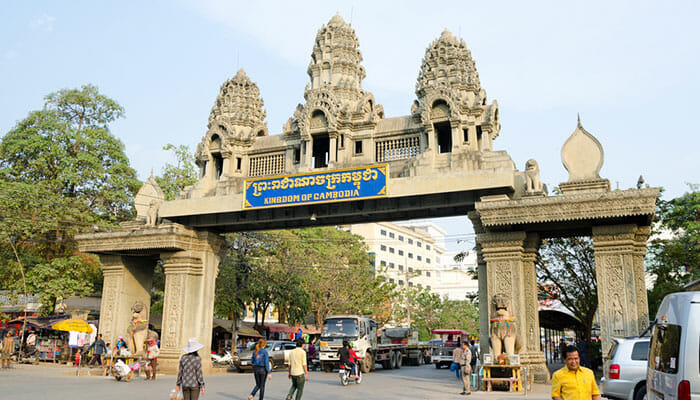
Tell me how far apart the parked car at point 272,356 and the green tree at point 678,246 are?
679 inches

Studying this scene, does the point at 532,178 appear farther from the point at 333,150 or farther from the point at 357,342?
the point at 357,342

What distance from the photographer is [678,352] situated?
6.06 meters

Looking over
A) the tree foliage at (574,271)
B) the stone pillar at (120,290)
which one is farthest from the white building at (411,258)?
the stone pillar at (120,290)

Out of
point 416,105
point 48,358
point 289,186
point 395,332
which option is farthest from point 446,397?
point 48,358


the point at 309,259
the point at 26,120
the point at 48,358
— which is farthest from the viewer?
the point at 309,259

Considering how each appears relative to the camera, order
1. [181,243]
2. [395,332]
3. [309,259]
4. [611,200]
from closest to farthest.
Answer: [611,200]
[181,243]
[395,332]
[309,259]

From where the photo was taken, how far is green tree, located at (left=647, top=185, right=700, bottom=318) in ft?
78.1

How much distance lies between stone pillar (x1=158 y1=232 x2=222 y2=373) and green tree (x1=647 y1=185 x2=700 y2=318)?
19.7 meters

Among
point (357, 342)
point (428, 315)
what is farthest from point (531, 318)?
point (428, 315)

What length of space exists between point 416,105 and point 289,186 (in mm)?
5510

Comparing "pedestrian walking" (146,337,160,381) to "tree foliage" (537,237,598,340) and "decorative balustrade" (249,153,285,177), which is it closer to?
"decorative balustrade" (249,153,285,177)

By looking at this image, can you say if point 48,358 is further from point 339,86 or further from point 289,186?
point 339,86

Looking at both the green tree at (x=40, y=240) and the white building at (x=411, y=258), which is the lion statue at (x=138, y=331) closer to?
the green tree at (x=40, y=240)

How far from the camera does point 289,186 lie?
19.9 m
